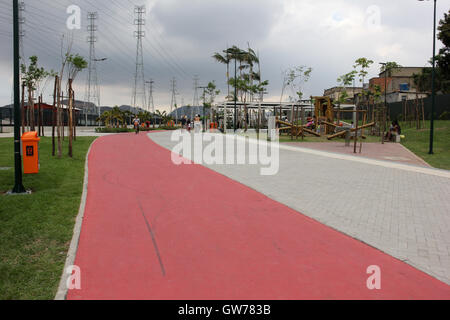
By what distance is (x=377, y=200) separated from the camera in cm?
808

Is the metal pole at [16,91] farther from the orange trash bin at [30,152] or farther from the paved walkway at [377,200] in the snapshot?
the paved walkway at [377,200]

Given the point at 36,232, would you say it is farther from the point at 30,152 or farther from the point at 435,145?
the point at 435,145

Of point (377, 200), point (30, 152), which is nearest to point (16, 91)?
point (30, 152)

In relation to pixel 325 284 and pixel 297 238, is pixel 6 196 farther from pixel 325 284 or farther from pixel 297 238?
pixel 325 284

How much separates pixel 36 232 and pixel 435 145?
2179 cm

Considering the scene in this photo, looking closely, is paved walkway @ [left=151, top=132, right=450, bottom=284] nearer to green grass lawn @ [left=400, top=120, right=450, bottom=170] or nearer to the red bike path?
the red bike path

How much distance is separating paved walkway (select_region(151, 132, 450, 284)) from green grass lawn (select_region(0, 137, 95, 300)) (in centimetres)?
424

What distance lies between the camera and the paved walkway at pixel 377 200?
5.30 metres

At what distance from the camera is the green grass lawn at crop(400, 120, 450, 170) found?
15615 mm

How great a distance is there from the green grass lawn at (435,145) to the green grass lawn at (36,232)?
43.3 feet
